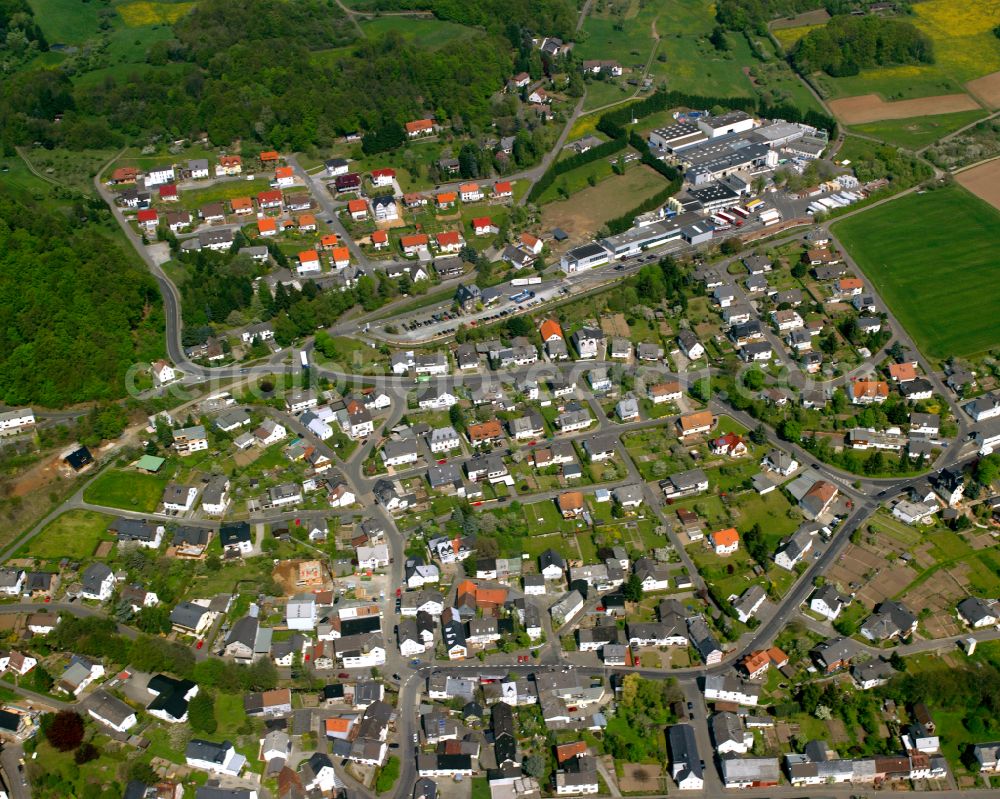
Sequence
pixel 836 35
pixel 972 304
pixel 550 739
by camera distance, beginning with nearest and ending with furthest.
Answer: pixel 550 739
pixel 972 304
pixel 836 35

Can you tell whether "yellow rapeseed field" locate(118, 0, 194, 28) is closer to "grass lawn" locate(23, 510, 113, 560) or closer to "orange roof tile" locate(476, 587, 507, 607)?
"grass lawn" locate(23, 510, 113, 560)

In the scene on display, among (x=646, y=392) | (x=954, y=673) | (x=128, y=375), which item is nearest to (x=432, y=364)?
(x=646, y=392)

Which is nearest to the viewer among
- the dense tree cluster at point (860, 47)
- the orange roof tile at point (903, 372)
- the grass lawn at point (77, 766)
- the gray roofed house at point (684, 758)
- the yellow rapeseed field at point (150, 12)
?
the gray roofed house at point (684, 758)

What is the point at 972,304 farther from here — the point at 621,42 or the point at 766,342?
the point at 621,42

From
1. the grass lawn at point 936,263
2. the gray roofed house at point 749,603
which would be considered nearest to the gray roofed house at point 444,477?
the gray roofed house at point 749,603

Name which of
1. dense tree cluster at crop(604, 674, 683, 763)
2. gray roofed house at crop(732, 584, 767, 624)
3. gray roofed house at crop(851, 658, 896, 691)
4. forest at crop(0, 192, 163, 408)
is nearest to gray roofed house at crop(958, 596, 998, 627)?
gray roofed house at crop(851, 658, 896, 691)

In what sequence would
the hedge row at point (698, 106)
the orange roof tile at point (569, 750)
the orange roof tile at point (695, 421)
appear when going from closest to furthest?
the orange roof tile at point (569, 750) → the orange roof tile at point (695, 421) → the hedge row at point (698, 106)

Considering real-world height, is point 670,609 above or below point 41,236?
below

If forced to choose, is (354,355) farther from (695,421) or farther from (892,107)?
(892,107)

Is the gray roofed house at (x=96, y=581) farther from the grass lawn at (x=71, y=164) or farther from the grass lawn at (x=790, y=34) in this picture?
the grass lawn at (x=790, y=34)
